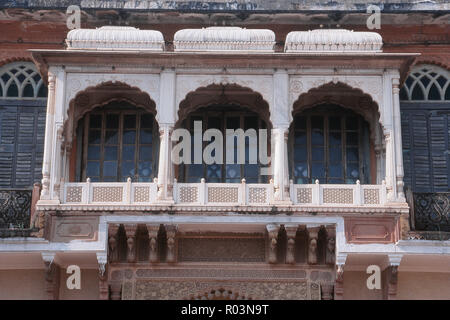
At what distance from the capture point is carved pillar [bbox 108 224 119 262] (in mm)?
14781

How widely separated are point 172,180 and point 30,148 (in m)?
2.80

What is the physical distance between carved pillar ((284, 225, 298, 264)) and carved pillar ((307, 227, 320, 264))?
0.23 metres

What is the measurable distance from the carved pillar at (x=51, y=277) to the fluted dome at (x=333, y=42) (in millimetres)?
4856

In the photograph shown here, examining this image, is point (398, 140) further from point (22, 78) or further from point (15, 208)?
point (22, 78)

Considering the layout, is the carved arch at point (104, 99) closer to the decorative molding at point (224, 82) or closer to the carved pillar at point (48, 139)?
the carved pillar at point (48, 139)

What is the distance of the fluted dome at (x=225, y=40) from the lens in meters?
15.6

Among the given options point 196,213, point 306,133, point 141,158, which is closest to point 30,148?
point 141,158

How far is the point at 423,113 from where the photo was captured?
1664 cm

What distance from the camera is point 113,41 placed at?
15586 mm

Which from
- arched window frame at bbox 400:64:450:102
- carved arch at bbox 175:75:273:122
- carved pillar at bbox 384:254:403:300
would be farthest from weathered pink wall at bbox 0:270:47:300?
arched window frame at bbox 400:64:450:102

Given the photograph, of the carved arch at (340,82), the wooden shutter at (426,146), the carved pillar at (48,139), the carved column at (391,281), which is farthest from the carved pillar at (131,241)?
the wooden shutter at (426,146)

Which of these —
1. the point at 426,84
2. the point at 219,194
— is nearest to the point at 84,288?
the point at 219,194

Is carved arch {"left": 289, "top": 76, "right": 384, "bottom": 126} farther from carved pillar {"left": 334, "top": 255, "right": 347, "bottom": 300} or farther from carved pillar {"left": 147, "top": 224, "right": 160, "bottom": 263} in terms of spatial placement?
carved pillar {"left": 147, "top": 224, "right": 160, "bottom": 263}

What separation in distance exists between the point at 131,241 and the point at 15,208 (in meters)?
1.84
